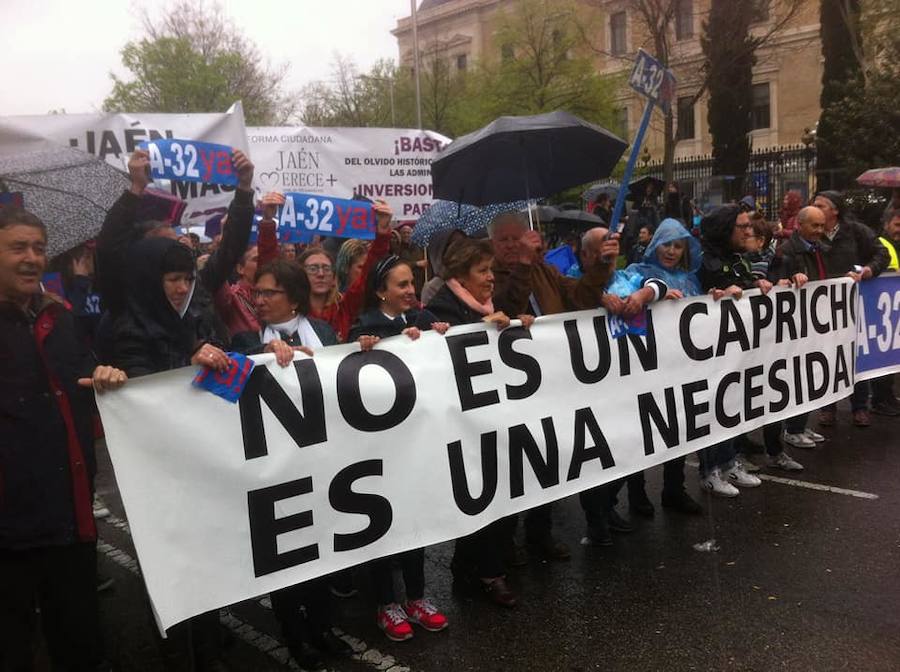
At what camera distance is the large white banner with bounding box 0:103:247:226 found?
6.35 m

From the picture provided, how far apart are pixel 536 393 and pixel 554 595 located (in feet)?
3.21

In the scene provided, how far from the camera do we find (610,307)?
3990mm

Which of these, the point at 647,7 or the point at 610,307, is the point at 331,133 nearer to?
the point at 610,307

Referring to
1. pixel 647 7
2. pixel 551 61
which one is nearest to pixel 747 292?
pixel 647 7

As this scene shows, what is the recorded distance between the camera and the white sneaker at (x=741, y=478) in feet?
16.8

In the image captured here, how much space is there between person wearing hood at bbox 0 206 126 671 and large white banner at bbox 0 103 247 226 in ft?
12.0

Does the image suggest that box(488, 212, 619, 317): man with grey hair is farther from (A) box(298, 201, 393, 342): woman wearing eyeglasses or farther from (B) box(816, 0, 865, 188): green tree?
(B) box(816, 0, 865, 188): green tree

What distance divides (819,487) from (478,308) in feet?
9.32

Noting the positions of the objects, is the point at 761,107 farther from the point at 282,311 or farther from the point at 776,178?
the point at 282,311

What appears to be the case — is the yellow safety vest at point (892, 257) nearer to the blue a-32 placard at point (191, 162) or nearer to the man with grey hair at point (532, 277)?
the man with grey hair at point (532, 277)

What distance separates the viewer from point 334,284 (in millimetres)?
4250

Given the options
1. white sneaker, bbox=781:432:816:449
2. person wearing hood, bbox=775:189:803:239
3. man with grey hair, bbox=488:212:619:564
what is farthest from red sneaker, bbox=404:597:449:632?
person wearing hood, bbox=775:189:803:239

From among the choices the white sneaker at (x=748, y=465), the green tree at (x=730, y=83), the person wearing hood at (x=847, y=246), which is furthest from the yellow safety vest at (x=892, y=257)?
the green tree at (x=730, y=83)

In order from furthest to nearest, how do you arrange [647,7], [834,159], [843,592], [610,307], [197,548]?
[834,159] → [647,7] → [610,307] → [843,592] → [197,548]
